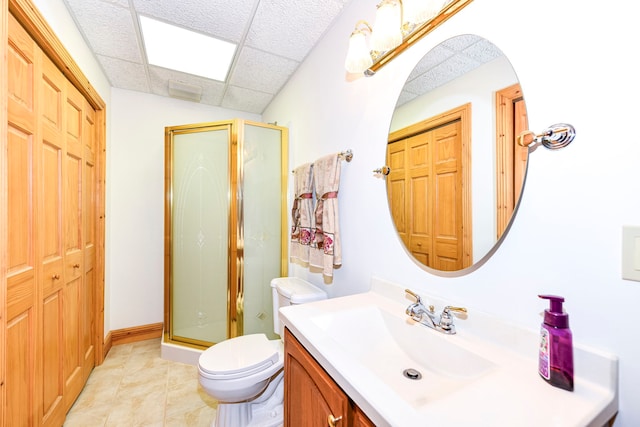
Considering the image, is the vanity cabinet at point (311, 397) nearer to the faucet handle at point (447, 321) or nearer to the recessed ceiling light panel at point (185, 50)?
the faucet handle at point (447, 321)

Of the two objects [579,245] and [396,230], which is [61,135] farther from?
[579,245]

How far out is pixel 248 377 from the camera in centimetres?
135

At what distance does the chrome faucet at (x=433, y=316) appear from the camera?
854 millimetres

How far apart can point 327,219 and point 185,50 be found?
1596mm

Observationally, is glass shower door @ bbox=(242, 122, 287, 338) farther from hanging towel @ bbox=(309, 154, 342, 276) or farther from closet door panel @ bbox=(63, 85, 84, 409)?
closet door panel @ bbox=(63, 85, 84, 409)

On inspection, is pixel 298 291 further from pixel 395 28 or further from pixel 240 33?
pixel 240 33

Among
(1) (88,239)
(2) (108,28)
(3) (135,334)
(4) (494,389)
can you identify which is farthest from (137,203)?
(4) (494,389)

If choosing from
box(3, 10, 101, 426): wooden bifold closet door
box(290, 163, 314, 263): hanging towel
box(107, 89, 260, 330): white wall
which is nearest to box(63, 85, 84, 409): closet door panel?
box(3, 10, 101, 426): wooden bifold closet door

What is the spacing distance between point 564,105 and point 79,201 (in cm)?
243

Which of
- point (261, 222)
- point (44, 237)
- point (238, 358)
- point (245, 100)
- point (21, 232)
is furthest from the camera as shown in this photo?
point (245, 100)

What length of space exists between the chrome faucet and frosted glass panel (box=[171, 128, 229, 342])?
5.54 feet

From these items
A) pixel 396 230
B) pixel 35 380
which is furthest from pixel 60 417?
pixel 396 230

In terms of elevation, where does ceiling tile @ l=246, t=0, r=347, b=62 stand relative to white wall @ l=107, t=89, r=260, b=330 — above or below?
above

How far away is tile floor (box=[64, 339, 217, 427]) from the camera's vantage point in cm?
157
